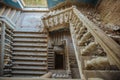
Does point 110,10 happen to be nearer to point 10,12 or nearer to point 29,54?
point 29,54

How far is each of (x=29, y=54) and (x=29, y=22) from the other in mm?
2129

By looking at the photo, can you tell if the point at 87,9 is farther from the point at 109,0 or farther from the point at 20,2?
the point at 20,2

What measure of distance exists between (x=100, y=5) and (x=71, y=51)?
10.1 ft

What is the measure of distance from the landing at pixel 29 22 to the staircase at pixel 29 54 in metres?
0.37

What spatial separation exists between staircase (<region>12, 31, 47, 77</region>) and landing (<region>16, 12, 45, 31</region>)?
37 cm

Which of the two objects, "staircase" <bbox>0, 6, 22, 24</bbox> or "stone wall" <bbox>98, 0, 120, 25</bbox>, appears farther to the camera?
"staircase" <bbox>0, 6, 22, 24</bbox>

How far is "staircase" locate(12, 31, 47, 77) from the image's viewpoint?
15.1 ft

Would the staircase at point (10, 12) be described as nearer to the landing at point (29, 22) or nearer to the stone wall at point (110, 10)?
the landing at point (29, 22)

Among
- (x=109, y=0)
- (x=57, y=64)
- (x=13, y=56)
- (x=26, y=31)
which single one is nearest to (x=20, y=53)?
(x=13, y=56)

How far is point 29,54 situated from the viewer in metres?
4.86

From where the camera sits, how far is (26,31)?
5.47 metres

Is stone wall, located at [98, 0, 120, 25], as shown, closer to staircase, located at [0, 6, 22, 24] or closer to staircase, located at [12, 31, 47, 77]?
staircase, located at [12, 31, 47, 77]

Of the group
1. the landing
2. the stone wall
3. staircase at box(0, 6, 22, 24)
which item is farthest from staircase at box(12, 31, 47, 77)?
the stone wall

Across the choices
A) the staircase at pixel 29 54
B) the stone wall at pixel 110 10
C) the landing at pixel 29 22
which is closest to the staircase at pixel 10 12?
the landing at pixel 29 22
